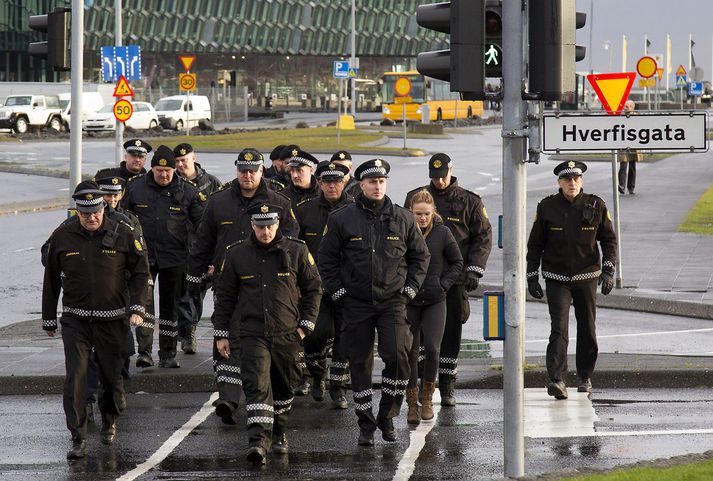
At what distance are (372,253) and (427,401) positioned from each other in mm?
1401

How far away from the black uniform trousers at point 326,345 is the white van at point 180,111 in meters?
52.4

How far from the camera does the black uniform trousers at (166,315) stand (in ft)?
42.7

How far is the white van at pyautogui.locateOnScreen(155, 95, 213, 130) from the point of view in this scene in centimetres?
6500

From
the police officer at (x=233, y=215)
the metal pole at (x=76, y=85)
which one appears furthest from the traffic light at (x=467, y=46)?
the metal pole at (x=76, y=85)

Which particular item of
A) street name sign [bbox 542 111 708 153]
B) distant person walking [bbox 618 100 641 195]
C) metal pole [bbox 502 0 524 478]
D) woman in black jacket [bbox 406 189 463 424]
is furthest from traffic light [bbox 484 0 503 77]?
distant person walking [bbox 618 100 641 195]

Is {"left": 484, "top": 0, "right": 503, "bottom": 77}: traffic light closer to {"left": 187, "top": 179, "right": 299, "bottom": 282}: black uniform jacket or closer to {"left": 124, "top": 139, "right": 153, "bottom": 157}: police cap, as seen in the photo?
{"left": 187, "top": 179, "right": 299, "bottom": 282}: black uniform jacket

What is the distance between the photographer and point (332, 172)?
477 inches

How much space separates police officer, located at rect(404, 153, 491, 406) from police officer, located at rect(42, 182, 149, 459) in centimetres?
253

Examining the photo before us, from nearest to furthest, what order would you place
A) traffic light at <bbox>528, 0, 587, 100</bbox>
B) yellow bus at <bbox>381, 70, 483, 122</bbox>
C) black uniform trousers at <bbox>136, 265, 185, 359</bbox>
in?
traffic light at <bbox>528, 0, 587, 100</bbox>, black uniform trousers at <bbox>136, 265, 185, 359</bbox>, yellow bus at <bbox>381, 70, 483, 122</bbox>

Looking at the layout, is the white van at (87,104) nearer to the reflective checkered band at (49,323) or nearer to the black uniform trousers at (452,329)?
the black uniform trousers at (452,329)

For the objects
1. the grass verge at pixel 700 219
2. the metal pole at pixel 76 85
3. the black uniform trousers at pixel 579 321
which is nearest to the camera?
the black uniform trousers at pixel 579 321

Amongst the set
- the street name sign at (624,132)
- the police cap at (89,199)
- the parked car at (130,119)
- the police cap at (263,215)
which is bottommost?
the police cap at (263,215)

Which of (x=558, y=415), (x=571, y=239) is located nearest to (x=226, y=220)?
(x=571, y=239)

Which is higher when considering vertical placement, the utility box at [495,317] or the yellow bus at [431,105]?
the yellow bus at [431,105]
